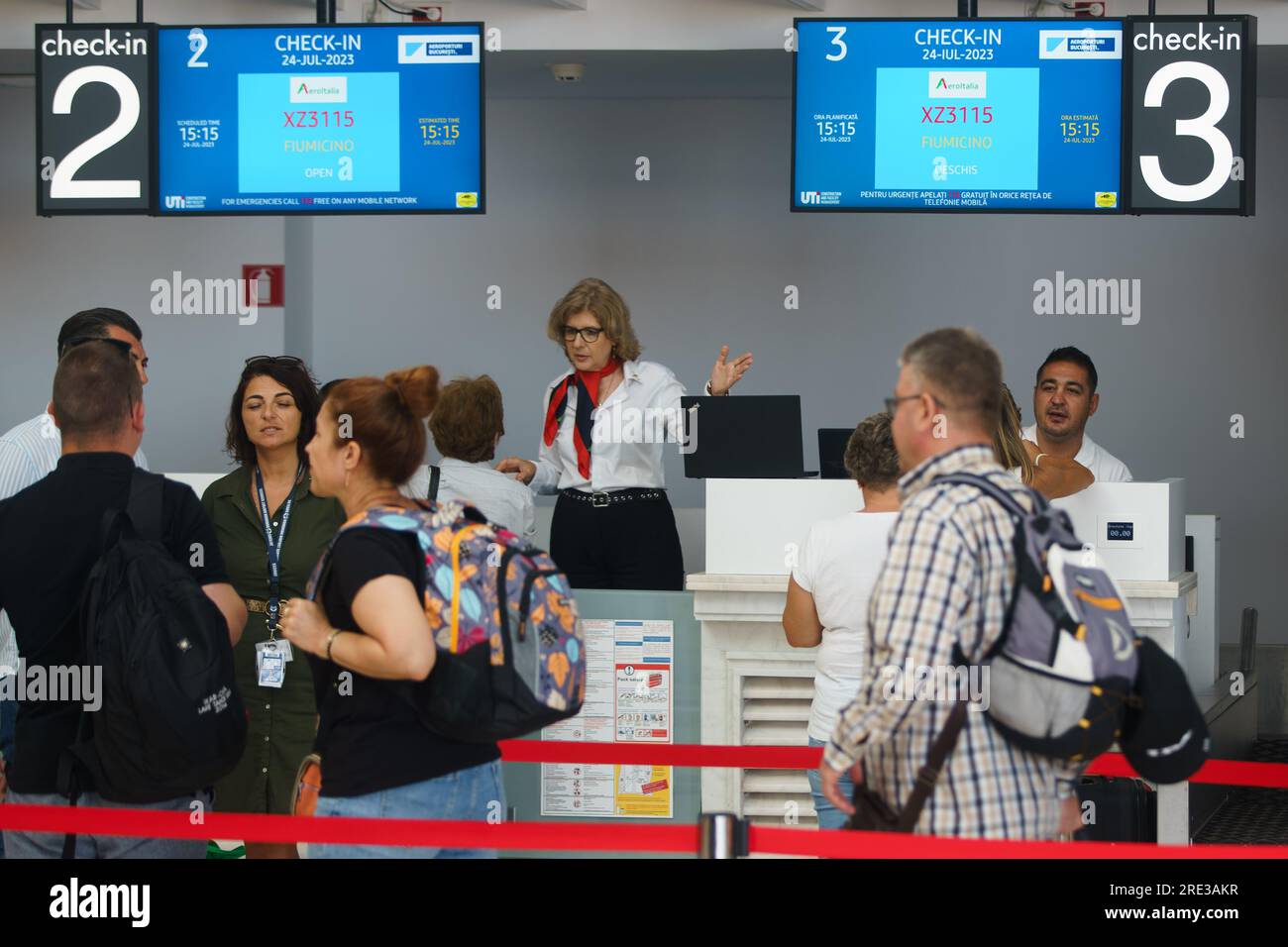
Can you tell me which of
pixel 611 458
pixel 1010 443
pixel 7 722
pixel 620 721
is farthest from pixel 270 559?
pixel 1010 443

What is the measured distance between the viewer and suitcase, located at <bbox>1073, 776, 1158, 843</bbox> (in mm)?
3924

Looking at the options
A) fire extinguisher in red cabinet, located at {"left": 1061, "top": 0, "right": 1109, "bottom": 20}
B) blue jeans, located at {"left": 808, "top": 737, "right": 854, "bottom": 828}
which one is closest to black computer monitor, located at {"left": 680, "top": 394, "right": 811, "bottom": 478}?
blue jeans, located at {"left": 808, "top": 737, "right": 854, "bottom": 828}

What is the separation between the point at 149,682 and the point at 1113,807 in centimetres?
250

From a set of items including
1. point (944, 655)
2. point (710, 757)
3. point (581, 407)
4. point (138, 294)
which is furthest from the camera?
point (138, 294)

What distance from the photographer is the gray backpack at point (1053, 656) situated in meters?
2.09

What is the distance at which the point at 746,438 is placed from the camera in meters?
4.33

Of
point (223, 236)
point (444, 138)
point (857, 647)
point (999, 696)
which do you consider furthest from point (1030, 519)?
point (223, 236)

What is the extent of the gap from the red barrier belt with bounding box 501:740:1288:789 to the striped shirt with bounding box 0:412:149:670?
111 cm

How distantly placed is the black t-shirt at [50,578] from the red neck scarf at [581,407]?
2.34 m

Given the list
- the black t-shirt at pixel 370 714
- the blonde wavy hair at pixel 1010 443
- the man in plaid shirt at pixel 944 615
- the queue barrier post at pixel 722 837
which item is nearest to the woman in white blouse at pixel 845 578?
the queue barrier post at pixel 722 837

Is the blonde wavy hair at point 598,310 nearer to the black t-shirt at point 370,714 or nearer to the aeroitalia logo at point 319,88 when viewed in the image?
the aeroitalia logo at point 319,88

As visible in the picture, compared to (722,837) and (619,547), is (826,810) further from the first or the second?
(619,547)

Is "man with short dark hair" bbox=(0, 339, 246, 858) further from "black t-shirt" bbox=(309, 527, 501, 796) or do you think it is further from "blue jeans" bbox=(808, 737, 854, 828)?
"blue jeans" bbox=(808, 737, 854, 828)
